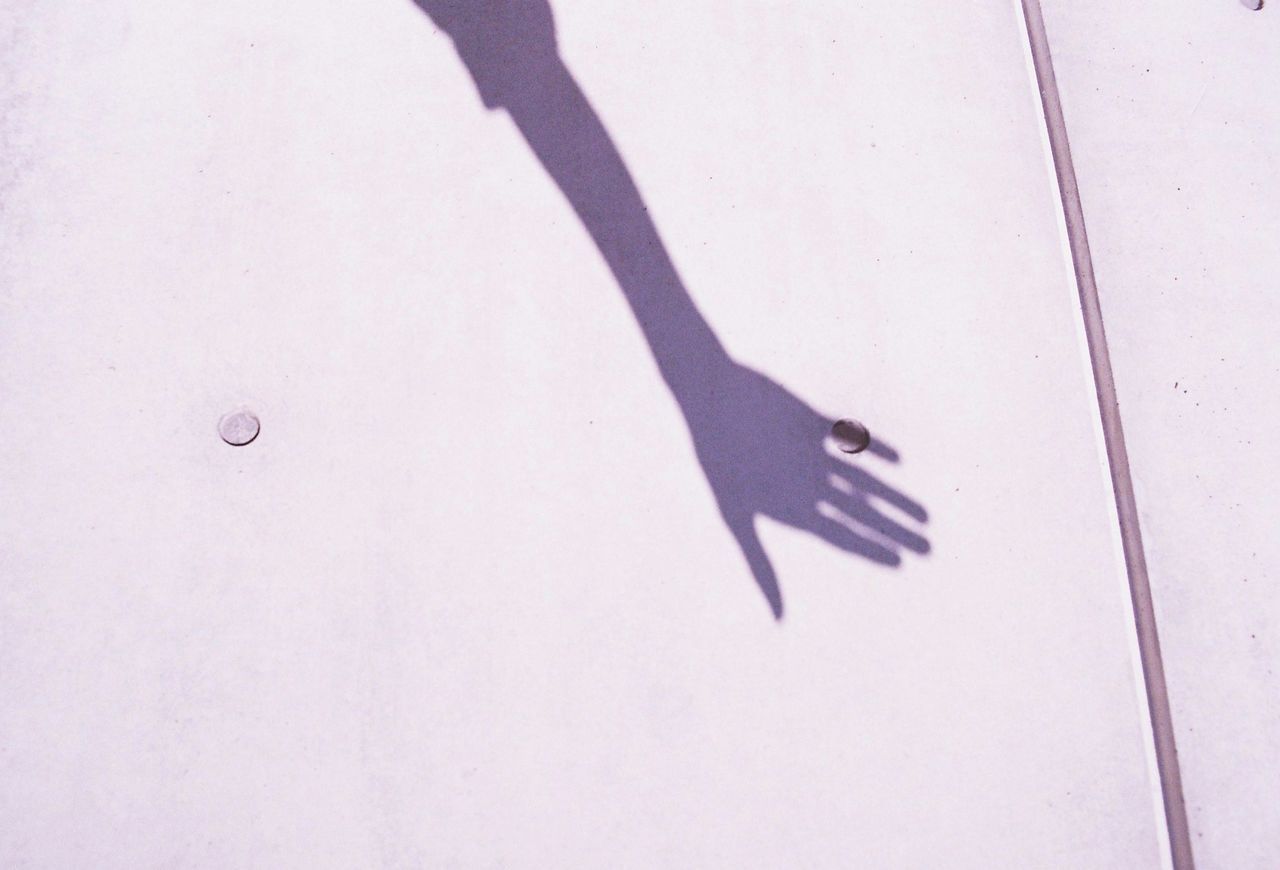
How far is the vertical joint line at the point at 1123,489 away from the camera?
133 inches

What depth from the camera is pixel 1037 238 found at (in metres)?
4.06

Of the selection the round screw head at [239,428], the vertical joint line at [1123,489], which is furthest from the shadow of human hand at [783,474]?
the round screw head at [239,428]

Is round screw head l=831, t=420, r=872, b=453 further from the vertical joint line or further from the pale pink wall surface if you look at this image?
the vertical joint line

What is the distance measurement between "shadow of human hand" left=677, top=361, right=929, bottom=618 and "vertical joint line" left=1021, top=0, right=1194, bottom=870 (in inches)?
35.5

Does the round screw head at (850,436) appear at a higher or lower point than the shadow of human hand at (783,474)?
higher

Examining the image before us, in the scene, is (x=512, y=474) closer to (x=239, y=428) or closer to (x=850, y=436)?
(x=239, y=428)

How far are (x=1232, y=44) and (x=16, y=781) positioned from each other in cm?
749

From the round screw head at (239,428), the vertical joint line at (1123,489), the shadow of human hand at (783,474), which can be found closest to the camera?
the vertical joint line at (1123,489)

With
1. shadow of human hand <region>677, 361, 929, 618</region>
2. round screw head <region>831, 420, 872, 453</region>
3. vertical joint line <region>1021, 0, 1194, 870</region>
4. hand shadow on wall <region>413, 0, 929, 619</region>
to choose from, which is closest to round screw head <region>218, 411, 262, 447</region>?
hand shadow on wall <region>413, 0, 929, 619</region>

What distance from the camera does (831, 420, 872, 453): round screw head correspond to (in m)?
3.77

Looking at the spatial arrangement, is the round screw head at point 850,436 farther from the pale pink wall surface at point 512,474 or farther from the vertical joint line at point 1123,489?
the vertical joint line at point 1123,489

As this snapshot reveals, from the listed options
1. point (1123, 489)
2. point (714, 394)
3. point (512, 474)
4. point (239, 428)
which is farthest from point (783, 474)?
point (239, 428)

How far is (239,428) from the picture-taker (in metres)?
3.61

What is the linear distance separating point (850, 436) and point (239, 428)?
2880mm
